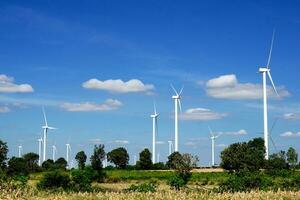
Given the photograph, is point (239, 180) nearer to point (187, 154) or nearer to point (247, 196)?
point (247, 196)

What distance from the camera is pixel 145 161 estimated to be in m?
144

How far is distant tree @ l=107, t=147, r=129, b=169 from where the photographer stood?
487ft

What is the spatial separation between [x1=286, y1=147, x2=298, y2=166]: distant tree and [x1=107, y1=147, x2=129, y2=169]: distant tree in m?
44.2

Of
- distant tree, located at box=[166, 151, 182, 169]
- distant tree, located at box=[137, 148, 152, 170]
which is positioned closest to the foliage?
distant tree, located at box=[166, 151, 182, 169]

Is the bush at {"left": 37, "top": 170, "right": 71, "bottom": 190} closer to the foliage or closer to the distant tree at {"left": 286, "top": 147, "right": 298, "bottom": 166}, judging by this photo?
the foliage

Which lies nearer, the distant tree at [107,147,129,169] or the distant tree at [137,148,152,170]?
the distant tree at [137,148,152,170]

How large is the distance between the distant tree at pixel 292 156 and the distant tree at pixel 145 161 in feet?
118

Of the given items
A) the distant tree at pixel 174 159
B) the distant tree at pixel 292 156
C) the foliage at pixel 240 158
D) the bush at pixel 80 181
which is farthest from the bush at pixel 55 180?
the distant tree at pixel 292 156

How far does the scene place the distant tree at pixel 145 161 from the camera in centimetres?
14350

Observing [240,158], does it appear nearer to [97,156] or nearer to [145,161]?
[97,156]

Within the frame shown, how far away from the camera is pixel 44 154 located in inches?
5094

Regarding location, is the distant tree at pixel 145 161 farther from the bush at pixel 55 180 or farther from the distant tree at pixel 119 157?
the bush at pixel 55 180

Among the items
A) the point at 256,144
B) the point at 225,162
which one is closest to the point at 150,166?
the point at 256,144

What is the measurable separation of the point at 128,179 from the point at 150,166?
4773cm
